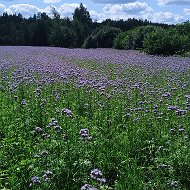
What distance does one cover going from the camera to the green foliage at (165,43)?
23797 mm

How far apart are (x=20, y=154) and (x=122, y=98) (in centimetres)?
371

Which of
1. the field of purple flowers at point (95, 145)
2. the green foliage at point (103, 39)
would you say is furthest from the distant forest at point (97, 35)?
the field of purple flowers at point (95, 145)

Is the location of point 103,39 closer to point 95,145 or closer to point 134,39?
point 134,39

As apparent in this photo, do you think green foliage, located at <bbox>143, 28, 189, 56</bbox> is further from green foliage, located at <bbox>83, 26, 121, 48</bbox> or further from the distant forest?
green foliage, located at <bbox>83, 26, 121, 48</bbox>

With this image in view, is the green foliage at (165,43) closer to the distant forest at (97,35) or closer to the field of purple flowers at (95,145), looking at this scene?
the distant forest at (97,35)

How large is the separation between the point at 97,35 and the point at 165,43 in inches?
738

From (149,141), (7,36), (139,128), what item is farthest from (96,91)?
(7,36)

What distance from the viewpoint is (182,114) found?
249 inches

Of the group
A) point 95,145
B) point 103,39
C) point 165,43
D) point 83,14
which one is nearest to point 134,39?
point 165,43

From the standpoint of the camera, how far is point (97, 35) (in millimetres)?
41781

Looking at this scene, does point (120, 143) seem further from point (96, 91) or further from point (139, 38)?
point (139, 38)

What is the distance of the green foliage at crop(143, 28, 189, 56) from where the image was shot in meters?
23.8

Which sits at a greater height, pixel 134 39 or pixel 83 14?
pixel 83 14

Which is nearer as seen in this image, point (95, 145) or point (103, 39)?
point (95, 145)
